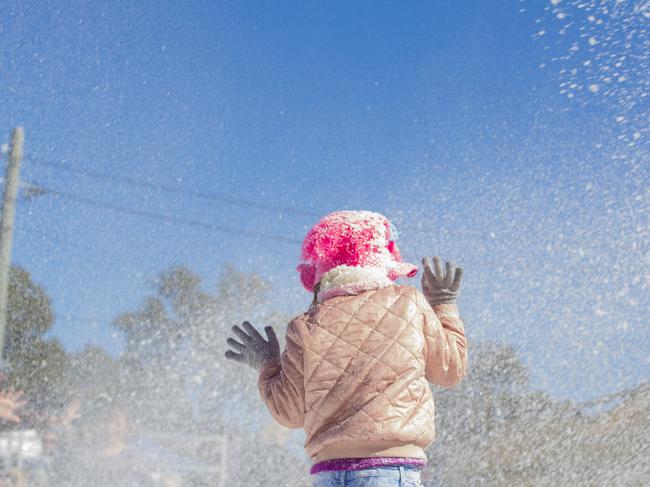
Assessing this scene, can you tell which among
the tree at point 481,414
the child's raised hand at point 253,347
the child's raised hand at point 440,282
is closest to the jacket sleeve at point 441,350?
the child's raised hand at point 440,282

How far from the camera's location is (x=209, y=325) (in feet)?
Answer: 31.9

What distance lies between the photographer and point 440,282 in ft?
8.53

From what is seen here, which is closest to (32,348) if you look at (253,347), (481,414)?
(481,414)

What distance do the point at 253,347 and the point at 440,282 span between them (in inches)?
24.8

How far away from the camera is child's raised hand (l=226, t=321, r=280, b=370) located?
8.32 feet

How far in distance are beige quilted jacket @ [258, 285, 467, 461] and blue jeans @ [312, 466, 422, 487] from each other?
0.14 feet

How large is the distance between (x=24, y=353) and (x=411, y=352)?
10.2 m

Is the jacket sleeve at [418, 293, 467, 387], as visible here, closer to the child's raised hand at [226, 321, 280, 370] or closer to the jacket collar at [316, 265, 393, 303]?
the jacket collar at [316, 265, 393, 303]

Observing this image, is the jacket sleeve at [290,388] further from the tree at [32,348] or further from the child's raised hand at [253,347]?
the tree at [32,348]

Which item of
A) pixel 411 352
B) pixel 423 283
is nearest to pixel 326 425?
pixel 411 352

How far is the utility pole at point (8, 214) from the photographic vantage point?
1117cm

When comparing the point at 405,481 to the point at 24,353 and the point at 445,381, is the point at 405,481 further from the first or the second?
the point at 24,353

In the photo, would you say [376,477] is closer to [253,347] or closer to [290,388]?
[290,388]

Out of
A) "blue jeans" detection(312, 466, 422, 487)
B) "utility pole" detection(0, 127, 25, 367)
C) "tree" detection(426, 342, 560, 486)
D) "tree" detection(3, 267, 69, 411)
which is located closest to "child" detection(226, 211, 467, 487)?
"blue jeans" detection(312, 466, 422, 487)
